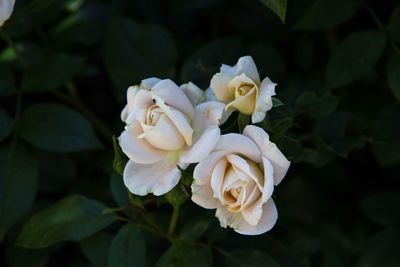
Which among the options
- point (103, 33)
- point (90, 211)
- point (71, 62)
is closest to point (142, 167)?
point (90, 211)

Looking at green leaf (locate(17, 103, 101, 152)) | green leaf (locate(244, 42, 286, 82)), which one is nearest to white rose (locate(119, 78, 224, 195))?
green leaf (locate(17, 103, 101, 152))

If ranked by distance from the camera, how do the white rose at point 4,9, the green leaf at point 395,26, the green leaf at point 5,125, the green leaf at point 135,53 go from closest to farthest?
the white rose at point 4,9, the green leaf at point 395,26, the green leaf at point 5,125, the green leaf at point 135,53

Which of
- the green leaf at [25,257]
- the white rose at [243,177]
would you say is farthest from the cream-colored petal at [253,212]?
the green leaf at [25,257]

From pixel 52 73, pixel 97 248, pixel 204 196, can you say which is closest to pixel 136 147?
pixel 204 196

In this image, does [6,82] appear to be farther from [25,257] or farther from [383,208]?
[383,208]

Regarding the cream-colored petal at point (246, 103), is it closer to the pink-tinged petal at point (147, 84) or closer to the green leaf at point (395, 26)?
the pink-tinged petal at point (147, 84)

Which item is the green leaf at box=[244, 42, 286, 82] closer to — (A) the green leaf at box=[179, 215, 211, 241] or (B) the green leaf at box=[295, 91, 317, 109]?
(B) the green leaf at box=[295, 91, 317, 109]
